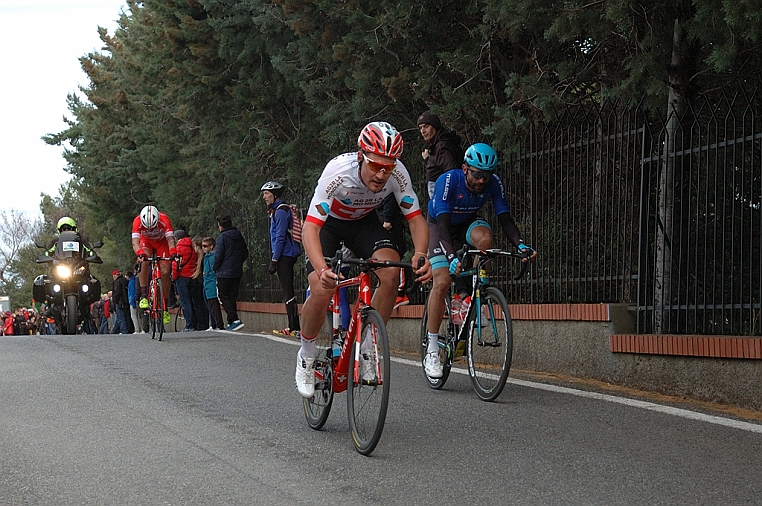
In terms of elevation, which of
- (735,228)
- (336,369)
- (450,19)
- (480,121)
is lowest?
(336,369)

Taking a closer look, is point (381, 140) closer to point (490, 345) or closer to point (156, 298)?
point (490, 345)

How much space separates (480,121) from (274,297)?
21.4 ft

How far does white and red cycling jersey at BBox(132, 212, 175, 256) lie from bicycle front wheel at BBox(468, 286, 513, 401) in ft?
28.4

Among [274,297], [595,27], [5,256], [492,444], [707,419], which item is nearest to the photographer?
[492,444]

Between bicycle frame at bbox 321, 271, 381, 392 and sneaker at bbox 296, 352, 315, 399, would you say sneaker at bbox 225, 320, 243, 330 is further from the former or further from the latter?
bicycle frame at bbox 321, 271, 381, 392

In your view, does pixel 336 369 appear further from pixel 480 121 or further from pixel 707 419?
pixel 480 121

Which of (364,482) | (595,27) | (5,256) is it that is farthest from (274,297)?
(5,256)

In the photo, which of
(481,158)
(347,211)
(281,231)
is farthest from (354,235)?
(281,231)

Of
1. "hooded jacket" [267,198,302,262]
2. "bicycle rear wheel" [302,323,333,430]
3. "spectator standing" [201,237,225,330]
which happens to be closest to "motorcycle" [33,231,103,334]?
"spectator standing" [201,237,225,330]

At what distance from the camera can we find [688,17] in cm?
1047

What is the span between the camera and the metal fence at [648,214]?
29.6ft

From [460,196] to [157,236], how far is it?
8584 millimetres

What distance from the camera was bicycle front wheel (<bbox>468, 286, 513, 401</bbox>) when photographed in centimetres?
859

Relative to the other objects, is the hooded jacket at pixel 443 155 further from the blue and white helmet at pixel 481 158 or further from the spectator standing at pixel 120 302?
the spectator standing at pixel 120 302
